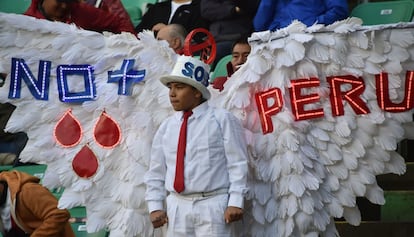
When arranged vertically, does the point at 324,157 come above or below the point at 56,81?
below

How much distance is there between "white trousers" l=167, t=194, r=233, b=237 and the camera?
14.4ft

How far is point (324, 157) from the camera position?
4867mm

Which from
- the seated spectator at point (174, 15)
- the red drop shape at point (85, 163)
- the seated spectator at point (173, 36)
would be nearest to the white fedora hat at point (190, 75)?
the red drop shape at point (85, 163)

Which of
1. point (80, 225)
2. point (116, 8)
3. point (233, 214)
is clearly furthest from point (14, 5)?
point (233, 214)

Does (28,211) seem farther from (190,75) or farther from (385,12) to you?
(385,12)

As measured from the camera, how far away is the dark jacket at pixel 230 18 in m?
6.89

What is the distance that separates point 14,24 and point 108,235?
139 cm

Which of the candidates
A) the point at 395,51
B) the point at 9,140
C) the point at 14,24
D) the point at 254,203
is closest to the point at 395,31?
the point at 395,51

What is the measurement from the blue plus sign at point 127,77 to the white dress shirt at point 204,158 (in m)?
0.57

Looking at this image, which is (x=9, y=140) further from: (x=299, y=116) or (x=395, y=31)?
(x=395, y=31)

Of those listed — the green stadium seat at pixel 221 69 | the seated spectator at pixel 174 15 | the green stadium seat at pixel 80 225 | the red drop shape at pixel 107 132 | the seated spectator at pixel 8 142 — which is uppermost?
the seated spectator at pixel 174 15

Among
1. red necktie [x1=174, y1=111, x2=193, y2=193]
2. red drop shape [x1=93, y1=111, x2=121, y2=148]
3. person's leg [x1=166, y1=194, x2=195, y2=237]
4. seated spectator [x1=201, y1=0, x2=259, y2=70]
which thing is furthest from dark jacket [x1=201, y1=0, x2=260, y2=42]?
person's leg [x1=166, y1=194, x2=195, y2=237]

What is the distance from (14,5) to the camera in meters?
8.41

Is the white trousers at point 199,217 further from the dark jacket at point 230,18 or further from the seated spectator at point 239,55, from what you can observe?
the dark jacket at point 230,18
